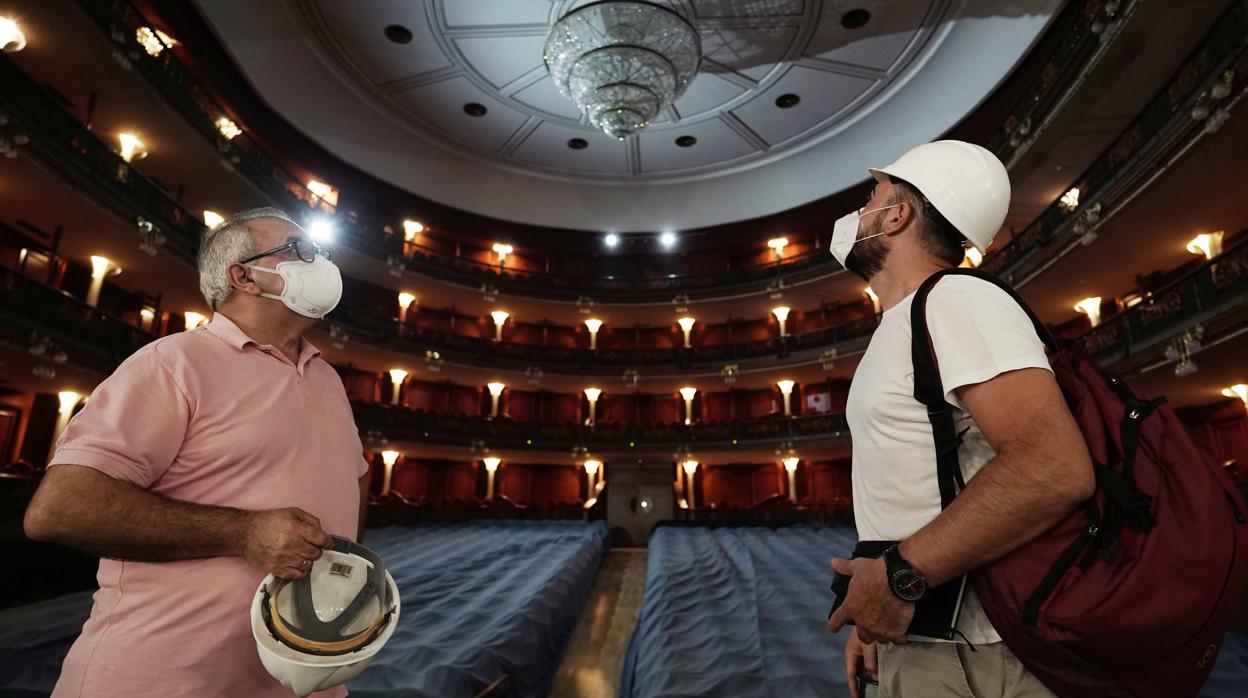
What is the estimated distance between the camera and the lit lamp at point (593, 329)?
68.1ft

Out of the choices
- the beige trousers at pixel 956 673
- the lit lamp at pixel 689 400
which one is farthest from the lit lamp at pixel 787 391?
the beige trousers at pixel 956 673

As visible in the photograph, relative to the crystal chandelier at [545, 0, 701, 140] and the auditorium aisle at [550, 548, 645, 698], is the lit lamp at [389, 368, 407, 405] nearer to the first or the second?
the auditorium aisle at [550, 548, 645, 698]

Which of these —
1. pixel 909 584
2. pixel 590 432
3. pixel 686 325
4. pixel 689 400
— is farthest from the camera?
pixel 686 325

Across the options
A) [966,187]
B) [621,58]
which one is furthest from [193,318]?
[966,187]

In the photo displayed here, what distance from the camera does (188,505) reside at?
1.23m

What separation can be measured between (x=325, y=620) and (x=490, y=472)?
1788 centimetres

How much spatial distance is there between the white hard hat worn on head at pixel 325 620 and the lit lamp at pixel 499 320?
1901 cm

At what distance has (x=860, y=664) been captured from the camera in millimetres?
1459

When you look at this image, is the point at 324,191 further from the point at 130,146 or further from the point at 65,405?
the point at 65,405

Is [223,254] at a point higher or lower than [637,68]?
lower

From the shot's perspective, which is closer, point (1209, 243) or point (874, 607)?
point (874, 607)

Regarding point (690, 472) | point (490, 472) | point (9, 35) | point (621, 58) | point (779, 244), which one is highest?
point (779, 244)

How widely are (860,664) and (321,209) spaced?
1610cm

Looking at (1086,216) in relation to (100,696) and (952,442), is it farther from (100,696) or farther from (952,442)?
(100,696)
